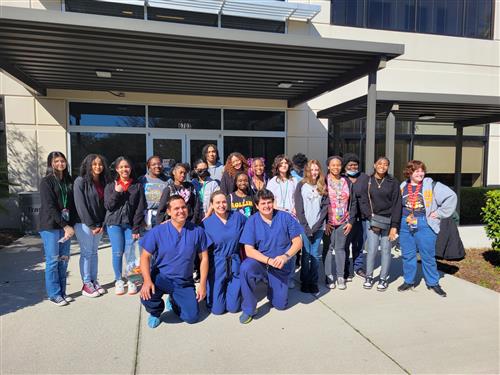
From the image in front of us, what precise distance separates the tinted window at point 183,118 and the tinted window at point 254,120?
302 mm

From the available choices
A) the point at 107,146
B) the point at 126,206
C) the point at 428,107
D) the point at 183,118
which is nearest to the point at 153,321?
the point at 126,206

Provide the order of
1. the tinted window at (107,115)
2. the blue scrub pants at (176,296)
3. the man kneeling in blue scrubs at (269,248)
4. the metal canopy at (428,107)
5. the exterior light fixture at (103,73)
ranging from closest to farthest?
the blue scrub pants at (176,296), the man kneeling in blue scrubs at (269,248), the exterior light fixture at (103,73), the metal canopy at (428,107), the tinted window at (107,115)

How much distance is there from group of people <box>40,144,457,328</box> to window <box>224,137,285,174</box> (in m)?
4.68

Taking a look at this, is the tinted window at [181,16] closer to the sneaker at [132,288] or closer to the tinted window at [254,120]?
the tinted window at [254,120]

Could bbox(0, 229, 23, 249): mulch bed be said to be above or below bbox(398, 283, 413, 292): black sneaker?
above

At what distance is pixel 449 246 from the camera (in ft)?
14.7

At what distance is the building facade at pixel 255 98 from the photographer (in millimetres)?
7871

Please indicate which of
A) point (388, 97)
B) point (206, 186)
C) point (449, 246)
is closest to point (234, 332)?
point (206, 186)

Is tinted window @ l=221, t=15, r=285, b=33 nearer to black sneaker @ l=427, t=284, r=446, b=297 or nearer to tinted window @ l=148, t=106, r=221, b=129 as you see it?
tinted window @ l=148, t=106, r=221, b=129

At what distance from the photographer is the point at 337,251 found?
428cm

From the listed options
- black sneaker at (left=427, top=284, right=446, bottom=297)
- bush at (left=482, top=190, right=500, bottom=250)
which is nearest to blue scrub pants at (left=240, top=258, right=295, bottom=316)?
black sneaker at (left=427, top=284, right=446, bottom=297)

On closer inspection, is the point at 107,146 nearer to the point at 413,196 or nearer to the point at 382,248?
the point at 382,248

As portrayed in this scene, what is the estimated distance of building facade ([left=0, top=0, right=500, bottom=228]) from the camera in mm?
7871

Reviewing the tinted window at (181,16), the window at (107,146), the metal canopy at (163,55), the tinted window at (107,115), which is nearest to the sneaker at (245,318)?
the metal canopy at (163,55)
